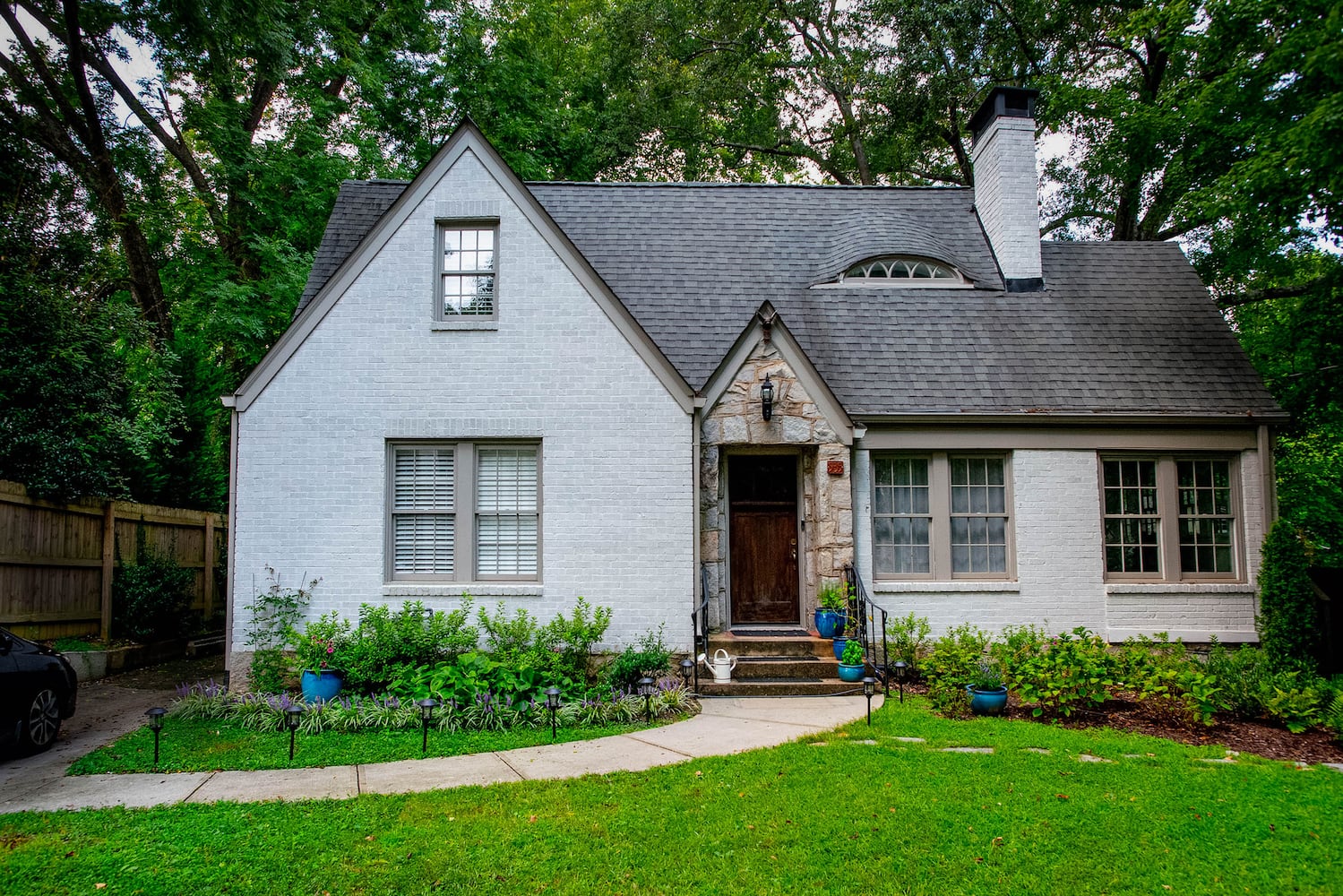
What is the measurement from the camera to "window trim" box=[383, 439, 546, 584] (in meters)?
9.44

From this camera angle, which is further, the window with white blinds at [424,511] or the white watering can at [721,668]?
the window with white blinds at [424,511]

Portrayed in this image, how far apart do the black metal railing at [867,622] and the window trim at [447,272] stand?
17.8 feet

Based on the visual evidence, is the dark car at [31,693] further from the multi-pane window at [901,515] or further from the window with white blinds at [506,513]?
the multi-pane window at [901,515]

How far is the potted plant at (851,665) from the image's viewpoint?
897cm

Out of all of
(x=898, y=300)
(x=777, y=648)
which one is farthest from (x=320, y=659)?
(x=898, y=300)

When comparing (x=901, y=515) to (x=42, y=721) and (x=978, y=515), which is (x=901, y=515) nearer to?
(x=978, y=515)

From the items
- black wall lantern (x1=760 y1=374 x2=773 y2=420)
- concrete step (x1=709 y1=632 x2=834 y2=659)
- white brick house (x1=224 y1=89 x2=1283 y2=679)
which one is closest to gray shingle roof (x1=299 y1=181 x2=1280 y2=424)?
white brick house (x1=224 y1=89 x2=1283 y2=679)

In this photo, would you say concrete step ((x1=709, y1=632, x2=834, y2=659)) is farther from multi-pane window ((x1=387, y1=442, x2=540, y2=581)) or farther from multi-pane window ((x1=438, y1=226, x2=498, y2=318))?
multi-pane window ((x1=438, y1=226, x2=498, y2=318))

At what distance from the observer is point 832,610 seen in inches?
378

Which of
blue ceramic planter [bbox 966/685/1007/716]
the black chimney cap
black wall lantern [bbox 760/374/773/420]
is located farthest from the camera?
the black chimney cap

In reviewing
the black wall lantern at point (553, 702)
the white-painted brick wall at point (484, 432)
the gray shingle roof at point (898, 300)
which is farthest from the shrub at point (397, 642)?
the gray shingle roof at point (898, 300)

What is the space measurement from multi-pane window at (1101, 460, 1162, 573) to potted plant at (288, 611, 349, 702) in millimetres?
9753

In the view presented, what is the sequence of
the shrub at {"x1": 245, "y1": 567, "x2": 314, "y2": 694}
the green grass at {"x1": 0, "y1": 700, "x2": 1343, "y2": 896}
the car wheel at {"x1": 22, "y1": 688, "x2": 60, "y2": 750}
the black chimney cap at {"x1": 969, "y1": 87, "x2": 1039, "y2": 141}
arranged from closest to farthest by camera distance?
the green grass at {"x1": 0, "y1": 700, "x2": 1343, "y2": 896}
the car wheel at {"x1": 22, "y1": 688, "x2": 60, "y2": 750}
the shrub at {"x1": 245, "y1": 567, "x2": 314, "y2": 694}
the black chimney cap at {"x1": 969, "y1": 87, "x2": 1039, "y2": 141}

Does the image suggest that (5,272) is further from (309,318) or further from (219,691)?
(219,691)
